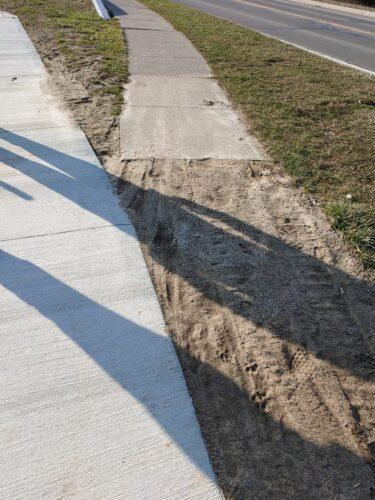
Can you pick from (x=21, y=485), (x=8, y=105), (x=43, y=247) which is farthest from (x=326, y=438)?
(x=8, y=105)

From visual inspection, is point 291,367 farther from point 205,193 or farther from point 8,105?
point 8,105

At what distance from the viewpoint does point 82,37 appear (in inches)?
453

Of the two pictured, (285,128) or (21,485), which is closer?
(21,485)

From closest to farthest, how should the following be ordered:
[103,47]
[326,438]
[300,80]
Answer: [326,438]
[300,80]
[103,47]

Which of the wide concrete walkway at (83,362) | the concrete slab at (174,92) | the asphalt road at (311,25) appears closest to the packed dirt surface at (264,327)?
the wide concrete walkway at (83,362)

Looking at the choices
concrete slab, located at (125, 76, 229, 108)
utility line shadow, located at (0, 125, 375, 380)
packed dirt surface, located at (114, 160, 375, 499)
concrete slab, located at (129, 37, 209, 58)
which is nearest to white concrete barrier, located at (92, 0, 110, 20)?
concrete slab, located at (129, 37, 209, 58)

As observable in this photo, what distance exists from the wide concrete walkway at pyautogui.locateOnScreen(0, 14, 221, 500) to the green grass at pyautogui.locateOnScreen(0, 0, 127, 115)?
130 inches

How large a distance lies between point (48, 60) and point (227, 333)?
843cm

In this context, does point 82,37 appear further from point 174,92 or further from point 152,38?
point 174,92

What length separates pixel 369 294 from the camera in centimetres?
376

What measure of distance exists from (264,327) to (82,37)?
1079 cm

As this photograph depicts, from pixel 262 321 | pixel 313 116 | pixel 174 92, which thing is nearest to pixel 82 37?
pixel 174 92

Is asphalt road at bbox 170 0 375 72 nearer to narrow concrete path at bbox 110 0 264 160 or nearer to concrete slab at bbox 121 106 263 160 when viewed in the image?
narrow concrete path at bbox 110 0 264 160

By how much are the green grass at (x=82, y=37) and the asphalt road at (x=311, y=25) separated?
18.9ft
